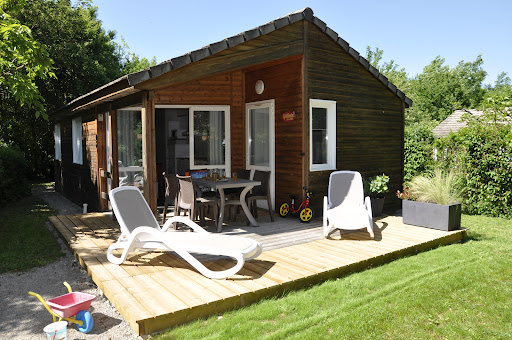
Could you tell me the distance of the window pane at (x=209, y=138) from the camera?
8.18 m

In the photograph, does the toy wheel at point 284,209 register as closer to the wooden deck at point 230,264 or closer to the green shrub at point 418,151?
the wooden deck at point 230,264

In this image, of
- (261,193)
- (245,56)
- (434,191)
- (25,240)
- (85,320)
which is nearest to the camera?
(85,320)

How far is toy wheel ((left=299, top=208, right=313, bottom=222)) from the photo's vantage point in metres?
6.82

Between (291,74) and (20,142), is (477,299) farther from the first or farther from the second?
(20,142)

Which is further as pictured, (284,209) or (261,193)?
(284,209)

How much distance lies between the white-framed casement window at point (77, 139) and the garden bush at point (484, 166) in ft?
28.9

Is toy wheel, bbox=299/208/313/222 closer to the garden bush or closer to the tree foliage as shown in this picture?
the garden bush

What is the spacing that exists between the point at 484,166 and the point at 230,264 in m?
6.63

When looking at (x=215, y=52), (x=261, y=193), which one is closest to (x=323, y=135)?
(x=261, y=193)

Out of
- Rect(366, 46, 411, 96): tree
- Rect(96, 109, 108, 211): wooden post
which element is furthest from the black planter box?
Rect(366, 46, 411, 96): tree

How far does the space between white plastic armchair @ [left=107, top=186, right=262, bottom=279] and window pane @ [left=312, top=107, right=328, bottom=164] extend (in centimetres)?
341

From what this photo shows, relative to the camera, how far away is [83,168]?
31.1ft

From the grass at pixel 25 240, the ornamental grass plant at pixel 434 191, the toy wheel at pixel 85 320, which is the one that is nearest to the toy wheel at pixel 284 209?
the ornamental grass plant at pixel 434 191

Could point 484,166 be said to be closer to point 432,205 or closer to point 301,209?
point 432,205
